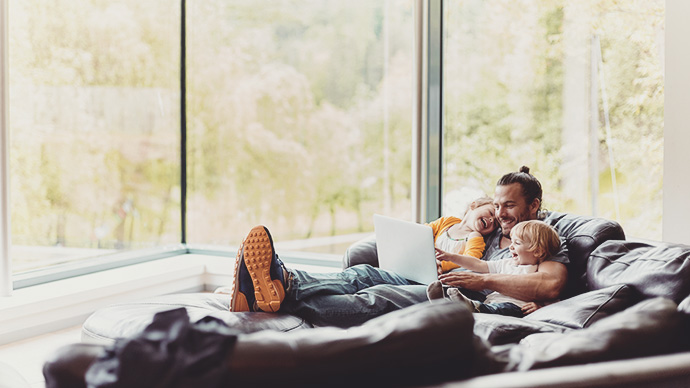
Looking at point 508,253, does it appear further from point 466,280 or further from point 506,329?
point 506,329

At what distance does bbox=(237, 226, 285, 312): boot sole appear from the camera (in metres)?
2.65

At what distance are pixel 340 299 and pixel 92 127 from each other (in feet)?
9.63

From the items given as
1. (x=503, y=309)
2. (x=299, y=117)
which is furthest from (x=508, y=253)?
(x=299, y=117)

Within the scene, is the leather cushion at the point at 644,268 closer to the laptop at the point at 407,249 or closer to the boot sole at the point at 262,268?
the laptop at the point at 407,249

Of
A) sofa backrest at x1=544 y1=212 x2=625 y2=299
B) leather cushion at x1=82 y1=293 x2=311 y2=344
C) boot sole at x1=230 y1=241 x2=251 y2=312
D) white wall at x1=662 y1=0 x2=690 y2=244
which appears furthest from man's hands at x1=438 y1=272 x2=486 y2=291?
white wall at x1=662 y1=0 x2=690 y2=244

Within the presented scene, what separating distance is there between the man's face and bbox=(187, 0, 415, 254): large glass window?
Result: 1945 mm

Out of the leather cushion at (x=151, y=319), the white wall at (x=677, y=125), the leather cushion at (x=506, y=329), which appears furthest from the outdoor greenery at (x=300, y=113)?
the leather cushion at (x=506, y=329)

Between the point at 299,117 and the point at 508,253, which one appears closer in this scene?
the point at 508,253

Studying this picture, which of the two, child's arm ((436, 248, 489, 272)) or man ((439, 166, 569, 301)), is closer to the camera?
man ((439, 166, 569, 301))

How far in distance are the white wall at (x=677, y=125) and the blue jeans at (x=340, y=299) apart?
5.38ft

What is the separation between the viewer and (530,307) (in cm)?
264

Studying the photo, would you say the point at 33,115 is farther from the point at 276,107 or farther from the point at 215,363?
the point at 215,363

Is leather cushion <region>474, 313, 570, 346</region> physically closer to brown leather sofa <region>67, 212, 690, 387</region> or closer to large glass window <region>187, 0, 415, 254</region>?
brown leather sofa <region>67, 212, 690, 387</region>

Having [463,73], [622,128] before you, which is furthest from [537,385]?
[463,73]
